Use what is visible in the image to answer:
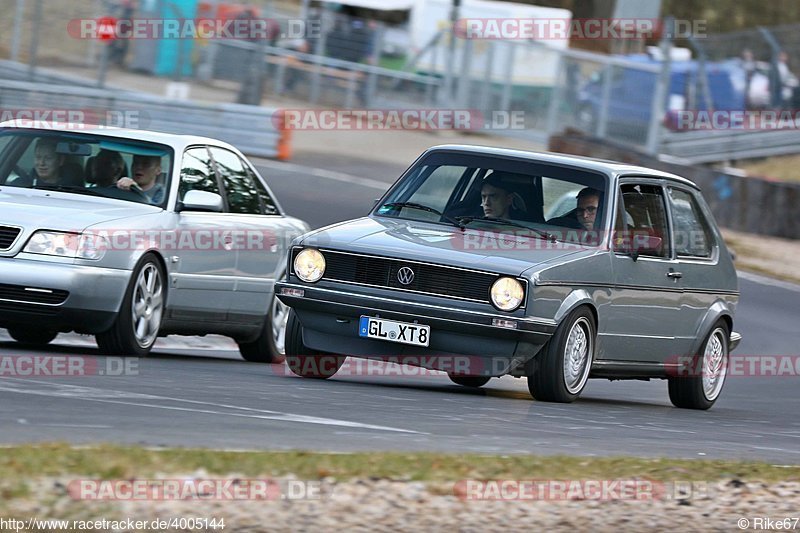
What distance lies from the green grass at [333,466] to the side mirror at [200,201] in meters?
4.55

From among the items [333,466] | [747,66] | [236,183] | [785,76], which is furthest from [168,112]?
[333,466]

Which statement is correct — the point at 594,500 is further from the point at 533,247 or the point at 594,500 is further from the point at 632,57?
the point at 632,57

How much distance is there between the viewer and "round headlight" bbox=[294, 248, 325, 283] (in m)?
9.58

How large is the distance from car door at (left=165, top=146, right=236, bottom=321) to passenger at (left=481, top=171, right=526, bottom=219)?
6.99 ft

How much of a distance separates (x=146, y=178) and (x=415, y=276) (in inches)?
102

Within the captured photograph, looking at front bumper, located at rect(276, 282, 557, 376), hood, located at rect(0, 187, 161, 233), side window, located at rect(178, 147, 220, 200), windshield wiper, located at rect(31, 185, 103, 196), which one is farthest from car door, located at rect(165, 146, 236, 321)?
front bumper, located at rect(276, 282, 557, 376)

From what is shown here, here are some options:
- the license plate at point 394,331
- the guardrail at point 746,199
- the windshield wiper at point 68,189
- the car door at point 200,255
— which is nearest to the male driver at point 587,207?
the license plate at point 394,331

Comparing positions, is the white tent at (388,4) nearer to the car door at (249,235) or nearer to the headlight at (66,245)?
the car door at (249,235)

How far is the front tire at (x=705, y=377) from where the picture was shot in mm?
11445

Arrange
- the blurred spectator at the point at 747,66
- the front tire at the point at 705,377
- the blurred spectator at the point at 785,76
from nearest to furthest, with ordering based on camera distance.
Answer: the front tire at the point at 705,377, the blurred spectator at the point at 747,66, the blurred spectator at the point at 785,76

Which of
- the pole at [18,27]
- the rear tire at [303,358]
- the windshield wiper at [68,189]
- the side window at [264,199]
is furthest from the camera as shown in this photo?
the pole at [18,27]

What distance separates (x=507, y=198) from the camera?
1023 cm

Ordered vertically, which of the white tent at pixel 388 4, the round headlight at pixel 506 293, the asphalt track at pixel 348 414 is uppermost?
the white tent at pixel 388 4

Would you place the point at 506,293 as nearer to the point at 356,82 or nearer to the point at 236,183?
the point at 236,183
